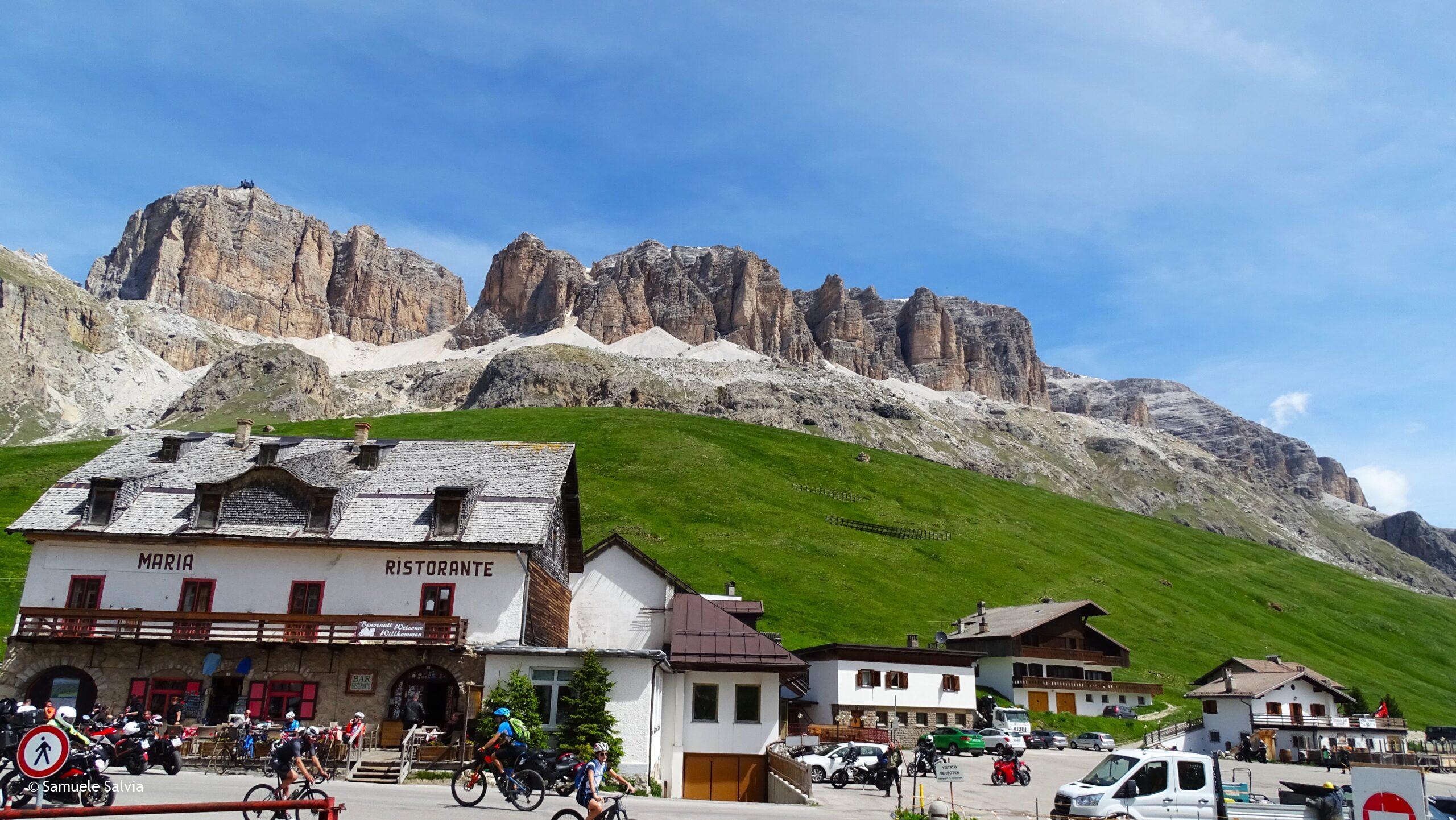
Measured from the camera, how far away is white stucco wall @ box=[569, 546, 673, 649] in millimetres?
45625

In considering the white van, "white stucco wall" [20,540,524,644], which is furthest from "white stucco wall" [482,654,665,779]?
the white van

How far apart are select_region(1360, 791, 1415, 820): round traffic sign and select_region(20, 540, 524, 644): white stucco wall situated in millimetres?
31082

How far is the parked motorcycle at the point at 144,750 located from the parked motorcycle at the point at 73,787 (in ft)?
19.7

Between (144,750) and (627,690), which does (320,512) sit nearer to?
(144,750)

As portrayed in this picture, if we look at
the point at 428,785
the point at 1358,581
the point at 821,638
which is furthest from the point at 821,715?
the point at 1358,581

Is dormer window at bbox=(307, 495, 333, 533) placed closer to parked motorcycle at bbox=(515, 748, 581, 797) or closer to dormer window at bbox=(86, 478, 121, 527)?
dormer window at bbox=(86, 478, 121, 527)

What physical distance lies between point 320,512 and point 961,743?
3675 cm

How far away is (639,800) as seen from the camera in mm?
29562

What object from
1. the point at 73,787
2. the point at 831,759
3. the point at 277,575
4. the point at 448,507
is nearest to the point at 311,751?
the point at 73,787

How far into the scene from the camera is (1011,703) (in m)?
75.1

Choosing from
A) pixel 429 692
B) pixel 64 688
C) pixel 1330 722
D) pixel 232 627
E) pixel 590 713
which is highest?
pixel 232 627

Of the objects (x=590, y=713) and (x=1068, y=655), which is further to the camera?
(x=1068, y=655)

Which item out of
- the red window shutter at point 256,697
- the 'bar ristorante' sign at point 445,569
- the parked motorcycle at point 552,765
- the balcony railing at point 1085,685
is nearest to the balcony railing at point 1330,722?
the balcony railing at point 1085,685

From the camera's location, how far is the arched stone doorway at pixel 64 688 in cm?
3694
